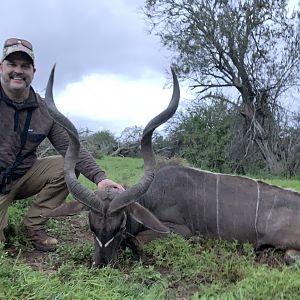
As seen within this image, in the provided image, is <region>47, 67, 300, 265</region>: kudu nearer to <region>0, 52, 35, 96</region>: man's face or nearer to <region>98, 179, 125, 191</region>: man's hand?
<region>98, 179, 125, 191</region>: man's hand

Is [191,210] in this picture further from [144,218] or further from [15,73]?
[15,73]

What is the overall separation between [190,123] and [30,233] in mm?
11689

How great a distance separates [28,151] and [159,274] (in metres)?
1.45

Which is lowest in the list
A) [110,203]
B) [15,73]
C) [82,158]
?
[110,203]

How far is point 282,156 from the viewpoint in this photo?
17.7 meters

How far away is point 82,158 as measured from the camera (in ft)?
13.1

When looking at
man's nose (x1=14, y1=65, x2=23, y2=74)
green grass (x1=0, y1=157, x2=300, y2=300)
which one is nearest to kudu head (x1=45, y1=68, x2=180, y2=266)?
green grass (x1=0, y1=157, x2=300, y2=300)

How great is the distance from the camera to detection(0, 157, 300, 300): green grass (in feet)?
8.34

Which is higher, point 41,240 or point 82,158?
point 82,158

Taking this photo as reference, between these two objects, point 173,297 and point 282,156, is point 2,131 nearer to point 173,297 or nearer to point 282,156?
point 173,297

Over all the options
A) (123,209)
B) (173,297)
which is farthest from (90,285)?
(123,209)

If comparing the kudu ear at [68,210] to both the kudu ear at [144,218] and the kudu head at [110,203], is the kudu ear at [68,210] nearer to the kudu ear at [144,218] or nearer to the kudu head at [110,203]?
the kudu head at [110,203]

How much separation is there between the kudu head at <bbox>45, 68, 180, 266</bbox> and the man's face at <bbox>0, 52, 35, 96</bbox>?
0.76ft

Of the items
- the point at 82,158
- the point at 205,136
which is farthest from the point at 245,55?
the point at 82,158
